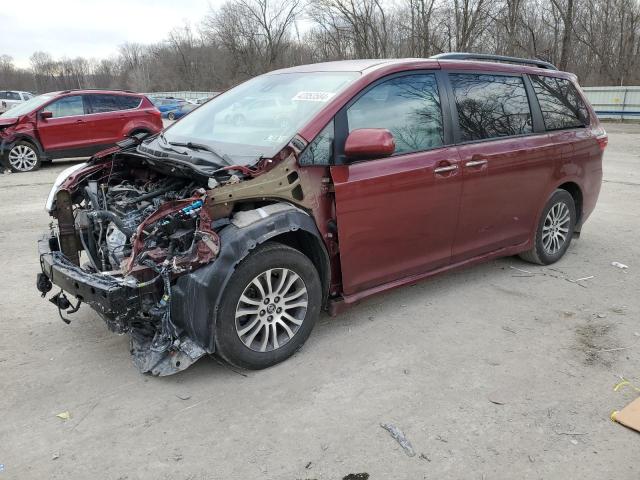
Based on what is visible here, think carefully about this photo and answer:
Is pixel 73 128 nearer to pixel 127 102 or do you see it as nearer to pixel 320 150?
pixel 127 102

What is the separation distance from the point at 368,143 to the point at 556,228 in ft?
9.36

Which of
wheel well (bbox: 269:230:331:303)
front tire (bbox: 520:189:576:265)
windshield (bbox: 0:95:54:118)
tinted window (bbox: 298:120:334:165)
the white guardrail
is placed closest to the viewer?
tinted window (bbox: 298:120:334:165)

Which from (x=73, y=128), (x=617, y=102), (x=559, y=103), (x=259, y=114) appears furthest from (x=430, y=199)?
(x=617, y=102)

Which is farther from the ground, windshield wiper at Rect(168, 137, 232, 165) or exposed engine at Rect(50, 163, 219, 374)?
windshield wiper at Rect(168, 137, 232, 165)

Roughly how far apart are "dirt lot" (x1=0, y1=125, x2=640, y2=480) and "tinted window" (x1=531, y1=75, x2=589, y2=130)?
1596 millimetres

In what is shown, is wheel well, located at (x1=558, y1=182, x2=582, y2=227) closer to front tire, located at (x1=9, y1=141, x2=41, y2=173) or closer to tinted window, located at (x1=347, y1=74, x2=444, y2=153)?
tinted window, located at (x1=347, y1=74, x2=444, y2=153)

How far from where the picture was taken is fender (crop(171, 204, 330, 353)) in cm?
298

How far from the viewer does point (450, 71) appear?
13.4 feet

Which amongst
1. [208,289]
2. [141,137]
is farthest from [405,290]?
[141,137]

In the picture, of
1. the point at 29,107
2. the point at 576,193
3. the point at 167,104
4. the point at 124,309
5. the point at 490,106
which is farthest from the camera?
the point at 167,104

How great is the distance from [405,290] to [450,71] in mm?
1855

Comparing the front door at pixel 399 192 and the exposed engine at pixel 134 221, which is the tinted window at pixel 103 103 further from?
the front door at pixel 399 192

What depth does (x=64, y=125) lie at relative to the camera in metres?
11.8

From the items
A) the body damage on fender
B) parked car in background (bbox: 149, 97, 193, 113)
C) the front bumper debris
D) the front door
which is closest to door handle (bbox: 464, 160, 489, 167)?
the front door
